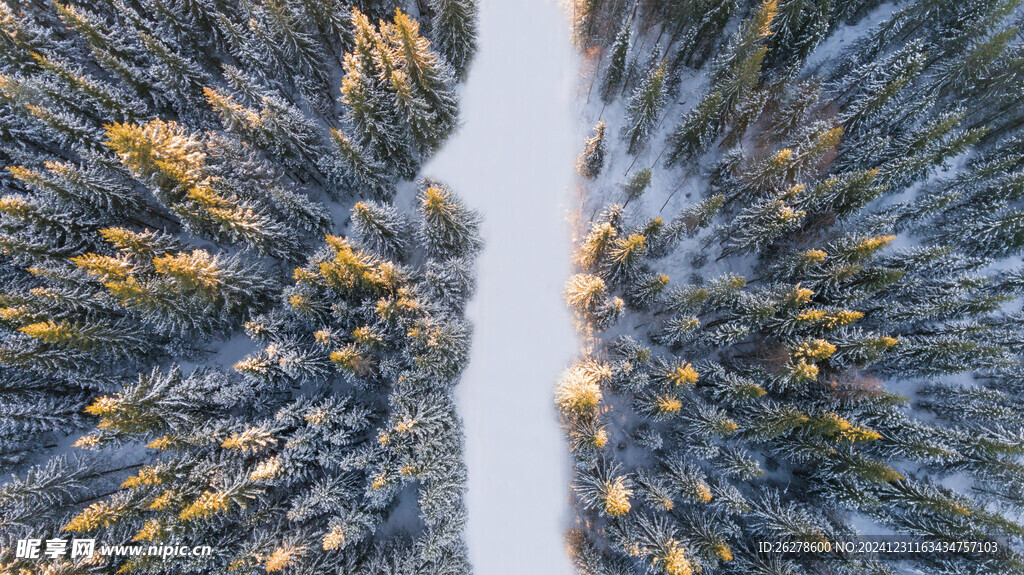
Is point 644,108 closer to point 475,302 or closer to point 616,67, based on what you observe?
point 616,67

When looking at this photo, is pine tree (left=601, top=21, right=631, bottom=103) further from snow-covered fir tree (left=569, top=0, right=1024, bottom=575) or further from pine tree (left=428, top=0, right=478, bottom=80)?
pine tree (left=428, top=0, right=478, bottom=80)

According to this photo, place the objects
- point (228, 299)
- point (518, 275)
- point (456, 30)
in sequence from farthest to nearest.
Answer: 1. point (518, 275)
2. point (456, 30)
3. point (228, 299)

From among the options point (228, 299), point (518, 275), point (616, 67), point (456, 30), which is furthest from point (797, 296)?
point (228, 299)

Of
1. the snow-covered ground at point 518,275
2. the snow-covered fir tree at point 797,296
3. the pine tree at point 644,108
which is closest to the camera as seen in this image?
the snow-covered fir tree at point 797,296

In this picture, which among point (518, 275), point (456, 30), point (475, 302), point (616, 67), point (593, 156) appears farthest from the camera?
point (518, 275)

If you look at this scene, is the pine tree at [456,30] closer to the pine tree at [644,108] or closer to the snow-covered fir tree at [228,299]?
the snow-covered fir tree at [228,299]

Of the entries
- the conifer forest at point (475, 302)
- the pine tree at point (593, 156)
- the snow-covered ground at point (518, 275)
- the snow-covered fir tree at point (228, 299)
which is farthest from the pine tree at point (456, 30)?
the pine tree at point (593, 156)

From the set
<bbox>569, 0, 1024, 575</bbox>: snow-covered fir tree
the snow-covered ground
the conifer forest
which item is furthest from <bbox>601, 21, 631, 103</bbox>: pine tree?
Answer: the snow-covered ground
